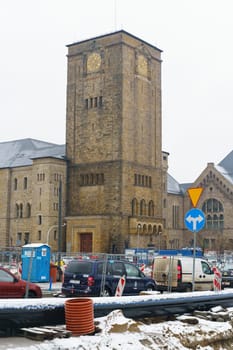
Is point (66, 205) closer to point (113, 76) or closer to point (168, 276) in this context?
point (113, 76)

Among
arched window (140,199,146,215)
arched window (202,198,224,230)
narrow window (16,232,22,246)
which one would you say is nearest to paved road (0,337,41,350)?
arched window (140,199,146,215)

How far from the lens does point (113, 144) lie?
66.6 meters

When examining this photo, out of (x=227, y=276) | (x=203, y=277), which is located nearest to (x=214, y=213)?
(x=227, y=276)

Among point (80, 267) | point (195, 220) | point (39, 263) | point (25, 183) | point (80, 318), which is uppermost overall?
point (25, 183)

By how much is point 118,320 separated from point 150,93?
2411 inches

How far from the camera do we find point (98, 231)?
65.0 m

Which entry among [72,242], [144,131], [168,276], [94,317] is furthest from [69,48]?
[94,317]

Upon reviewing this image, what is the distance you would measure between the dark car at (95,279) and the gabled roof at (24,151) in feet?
167

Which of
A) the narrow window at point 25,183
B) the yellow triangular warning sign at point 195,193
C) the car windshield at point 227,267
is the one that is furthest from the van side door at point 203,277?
the narrow window at point 25,183

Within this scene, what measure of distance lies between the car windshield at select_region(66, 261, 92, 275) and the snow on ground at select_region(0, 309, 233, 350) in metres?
7.56

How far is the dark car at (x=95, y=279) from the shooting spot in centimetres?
2131

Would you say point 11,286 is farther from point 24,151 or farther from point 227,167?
point 227,167

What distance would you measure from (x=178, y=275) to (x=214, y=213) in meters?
65.5

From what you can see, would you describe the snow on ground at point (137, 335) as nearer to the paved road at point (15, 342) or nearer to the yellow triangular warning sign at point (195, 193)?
the paved road at point (15, 342)
